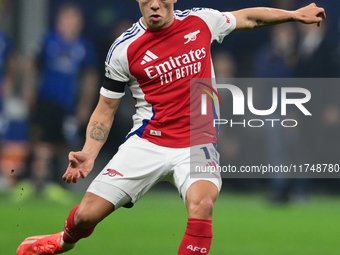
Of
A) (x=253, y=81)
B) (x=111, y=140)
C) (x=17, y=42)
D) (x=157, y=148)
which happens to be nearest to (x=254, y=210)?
(x=253, y=81)

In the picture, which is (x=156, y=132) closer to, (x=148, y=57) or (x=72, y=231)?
(x=148, y=57)

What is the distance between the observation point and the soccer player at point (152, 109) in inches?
216

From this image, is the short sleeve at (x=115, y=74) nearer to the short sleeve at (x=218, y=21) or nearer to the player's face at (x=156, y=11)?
the player's face at (x=156, y=11)

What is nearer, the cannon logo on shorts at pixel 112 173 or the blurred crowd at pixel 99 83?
the cannon logo on shorts at pixel 112 173

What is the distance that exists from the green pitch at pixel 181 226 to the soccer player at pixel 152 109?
3.61 feet

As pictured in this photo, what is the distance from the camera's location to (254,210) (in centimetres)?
944

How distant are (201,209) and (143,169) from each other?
2.14 feet

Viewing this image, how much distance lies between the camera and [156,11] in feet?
18.1

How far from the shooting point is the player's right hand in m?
5.23

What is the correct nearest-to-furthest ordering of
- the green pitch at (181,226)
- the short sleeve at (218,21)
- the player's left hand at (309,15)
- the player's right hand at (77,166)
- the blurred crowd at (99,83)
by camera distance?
1. the player's right hand at (77,166)
2. the short sleeve at (218,21)
3. the player's left hand at (309,15)
4. the green pitch at (181,226)
5. the blurred crowd at (99,83)

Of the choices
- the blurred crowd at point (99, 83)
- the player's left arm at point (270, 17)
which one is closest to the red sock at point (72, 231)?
the player's left arm at point (270, 17)

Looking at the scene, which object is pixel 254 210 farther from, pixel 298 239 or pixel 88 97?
pixel 88 97

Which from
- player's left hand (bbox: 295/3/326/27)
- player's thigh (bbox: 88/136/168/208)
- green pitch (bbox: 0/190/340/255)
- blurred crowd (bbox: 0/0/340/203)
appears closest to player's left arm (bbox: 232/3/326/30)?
player's left hand (bbox: 295/3/326/27)

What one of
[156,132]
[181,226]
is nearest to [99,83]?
[181,226]
